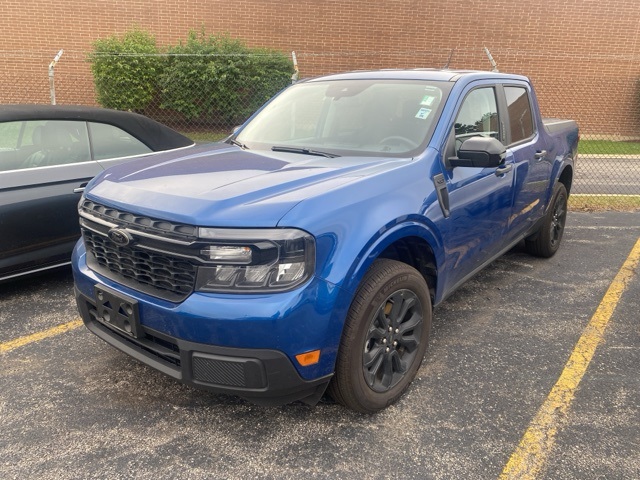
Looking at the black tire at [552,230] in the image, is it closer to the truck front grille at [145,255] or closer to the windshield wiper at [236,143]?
the windshield wiper at [236,143]

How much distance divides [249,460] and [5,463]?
3.54 feet

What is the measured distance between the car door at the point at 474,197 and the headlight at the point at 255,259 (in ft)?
3.77

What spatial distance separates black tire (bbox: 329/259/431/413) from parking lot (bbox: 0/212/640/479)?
6.3 inches

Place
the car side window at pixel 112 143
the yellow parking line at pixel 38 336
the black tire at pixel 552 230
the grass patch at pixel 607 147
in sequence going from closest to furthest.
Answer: the yellow parking line at pixel 38 336 → the car side window at pixel 112 143 → the black tire at pixel 552 230 → the grass patch at pixel 607 147

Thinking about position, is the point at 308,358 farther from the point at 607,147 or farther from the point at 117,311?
the point at 607,147

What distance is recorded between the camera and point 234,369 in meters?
2.28

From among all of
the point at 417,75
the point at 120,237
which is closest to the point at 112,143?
the point at 120,237

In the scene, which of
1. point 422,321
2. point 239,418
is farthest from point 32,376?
point 422,321

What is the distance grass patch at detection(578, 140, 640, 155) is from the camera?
13830 mm

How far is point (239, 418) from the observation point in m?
2.78

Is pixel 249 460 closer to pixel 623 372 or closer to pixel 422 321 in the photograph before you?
pixel 422 321

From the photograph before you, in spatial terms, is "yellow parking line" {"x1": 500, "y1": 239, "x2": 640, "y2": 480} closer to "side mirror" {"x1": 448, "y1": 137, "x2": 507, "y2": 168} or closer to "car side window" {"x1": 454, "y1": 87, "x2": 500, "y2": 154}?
"side mirror" {"x1": 448, "y1": 137, "x2": 507, "y2": 168}

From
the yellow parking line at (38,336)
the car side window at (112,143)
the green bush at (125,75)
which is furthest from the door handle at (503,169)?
the green bush at (125,75)

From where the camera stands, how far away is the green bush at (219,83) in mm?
13000
